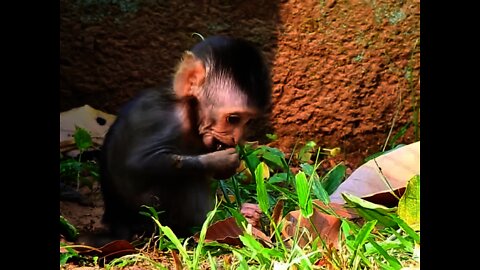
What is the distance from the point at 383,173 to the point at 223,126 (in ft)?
2.89

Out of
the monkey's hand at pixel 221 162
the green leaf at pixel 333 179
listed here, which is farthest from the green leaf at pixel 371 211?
the green leaf at pixel 333 179

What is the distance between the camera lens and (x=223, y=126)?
466 centimetres

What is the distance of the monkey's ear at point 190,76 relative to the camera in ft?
15.4

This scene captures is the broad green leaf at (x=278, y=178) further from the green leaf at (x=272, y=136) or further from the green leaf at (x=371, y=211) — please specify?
the green leaf at (x=371, y=211)

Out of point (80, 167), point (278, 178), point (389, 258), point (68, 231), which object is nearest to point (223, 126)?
point (278, 178)

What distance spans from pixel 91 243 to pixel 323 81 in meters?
2.41

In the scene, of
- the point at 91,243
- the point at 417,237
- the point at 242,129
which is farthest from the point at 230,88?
the point at 417,237

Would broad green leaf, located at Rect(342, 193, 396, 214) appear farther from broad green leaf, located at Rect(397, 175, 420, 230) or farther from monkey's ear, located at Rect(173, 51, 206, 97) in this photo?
monkey's ear, located at Rect(173, 51, 206, 97)

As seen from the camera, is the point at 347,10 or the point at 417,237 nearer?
the point at 417,237

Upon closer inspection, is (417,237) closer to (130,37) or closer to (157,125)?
(157,125)

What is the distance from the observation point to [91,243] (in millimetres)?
4457

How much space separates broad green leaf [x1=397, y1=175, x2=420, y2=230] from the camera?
402 cm

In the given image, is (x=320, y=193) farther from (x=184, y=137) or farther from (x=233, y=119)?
(x=184, y=137)

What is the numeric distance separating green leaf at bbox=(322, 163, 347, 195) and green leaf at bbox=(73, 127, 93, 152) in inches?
60.8
